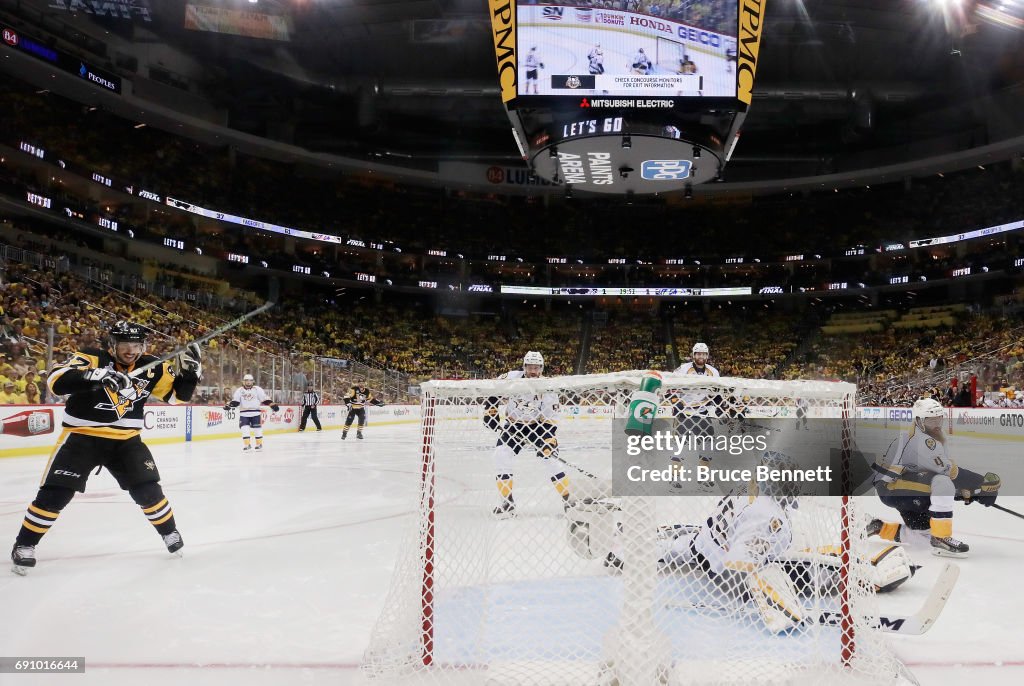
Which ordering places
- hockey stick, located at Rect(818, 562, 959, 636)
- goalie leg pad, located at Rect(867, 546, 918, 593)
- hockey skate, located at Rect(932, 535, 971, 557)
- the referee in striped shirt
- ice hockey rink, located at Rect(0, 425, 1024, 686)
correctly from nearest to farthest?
ice hockey rink, located at Rect(0, 425, 1024, 686), hockey stick, located at Rect(818, 562, 959, 636), goalie leg pad, located at Rect(867, 546, 918, 593), hockey skate, located at Rect(932, 535, 971, 557), the referee in striped shirt

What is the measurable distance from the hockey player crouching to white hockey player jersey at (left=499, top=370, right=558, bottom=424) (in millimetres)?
396

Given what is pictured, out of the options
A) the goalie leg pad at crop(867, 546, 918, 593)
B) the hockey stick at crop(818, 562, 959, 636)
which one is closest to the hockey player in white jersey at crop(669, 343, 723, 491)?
the hockey stick at crop(818, 562, 959, 636)

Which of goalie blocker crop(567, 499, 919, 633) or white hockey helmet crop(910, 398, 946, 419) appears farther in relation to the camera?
white hockey helmet crop(910, 398, 946, 419)

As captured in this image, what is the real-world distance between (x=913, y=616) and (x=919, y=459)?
1.89m

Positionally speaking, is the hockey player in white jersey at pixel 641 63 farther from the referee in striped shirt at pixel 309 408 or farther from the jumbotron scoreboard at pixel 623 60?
the referee in striped shirt at pixel 309 408

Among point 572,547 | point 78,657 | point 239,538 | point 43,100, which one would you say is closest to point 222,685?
point 78,657

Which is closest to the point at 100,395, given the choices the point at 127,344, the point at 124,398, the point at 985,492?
the point at 124,398

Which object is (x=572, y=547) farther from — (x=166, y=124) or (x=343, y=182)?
(x=343, y=182)

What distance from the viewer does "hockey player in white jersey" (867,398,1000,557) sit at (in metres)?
4.63

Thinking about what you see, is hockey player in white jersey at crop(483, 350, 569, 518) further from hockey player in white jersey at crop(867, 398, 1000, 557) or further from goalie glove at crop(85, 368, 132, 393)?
hockey player in white jersey at crop(867, 398, 1000, 557)

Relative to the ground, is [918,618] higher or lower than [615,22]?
lower

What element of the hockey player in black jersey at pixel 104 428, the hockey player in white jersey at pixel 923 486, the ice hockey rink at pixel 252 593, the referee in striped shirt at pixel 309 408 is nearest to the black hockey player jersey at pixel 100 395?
the hockey player in black jersey at pixel 104 428

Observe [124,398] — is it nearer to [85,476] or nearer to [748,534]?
[85,476]

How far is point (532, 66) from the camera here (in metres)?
10.6
